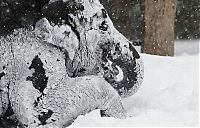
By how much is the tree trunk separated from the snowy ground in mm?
1085

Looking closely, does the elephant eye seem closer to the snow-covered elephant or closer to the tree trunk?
the snow-covered elephant

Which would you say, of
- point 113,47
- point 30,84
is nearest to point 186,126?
point 113,47

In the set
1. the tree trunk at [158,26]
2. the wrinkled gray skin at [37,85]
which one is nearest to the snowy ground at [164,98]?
the wrinkled gray skin at [37,85]

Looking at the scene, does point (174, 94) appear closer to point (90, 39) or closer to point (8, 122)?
point (90, 39)

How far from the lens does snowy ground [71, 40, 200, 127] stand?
10.5 ft

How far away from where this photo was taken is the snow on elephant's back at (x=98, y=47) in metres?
3.41

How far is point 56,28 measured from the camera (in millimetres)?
3307

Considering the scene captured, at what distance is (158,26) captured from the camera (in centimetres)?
654

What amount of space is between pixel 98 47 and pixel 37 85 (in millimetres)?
570

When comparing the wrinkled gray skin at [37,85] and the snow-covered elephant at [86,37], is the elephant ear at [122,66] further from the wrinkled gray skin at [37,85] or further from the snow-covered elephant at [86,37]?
the wrinkled gray skin at [37,85]

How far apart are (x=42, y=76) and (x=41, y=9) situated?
44cm

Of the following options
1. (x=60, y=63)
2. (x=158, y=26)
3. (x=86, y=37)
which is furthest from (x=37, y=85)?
(x=158, y=26)

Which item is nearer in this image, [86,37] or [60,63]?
[60,63]

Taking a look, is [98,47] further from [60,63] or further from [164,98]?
[164,98]
